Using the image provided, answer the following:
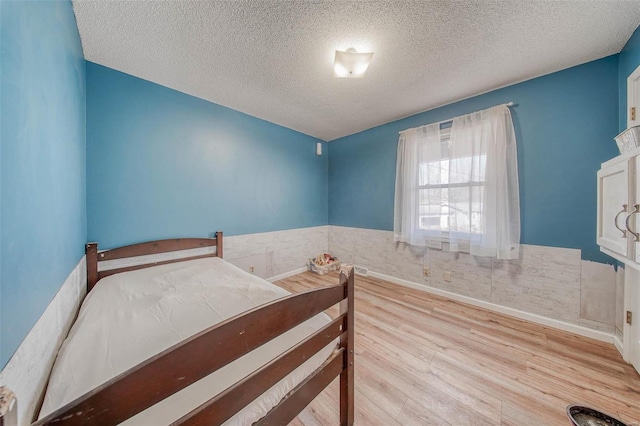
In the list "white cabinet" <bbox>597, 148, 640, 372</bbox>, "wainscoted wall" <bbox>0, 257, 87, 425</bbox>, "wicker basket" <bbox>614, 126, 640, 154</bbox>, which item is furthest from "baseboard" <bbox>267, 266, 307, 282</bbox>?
"wicker basket" <bbox>614, 126, 640, 154</bbox>

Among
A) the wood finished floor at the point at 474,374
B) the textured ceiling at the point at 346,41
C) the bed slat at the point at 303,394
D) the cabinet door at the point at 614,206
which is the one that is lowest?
the wood finished floor at the point at 474,374

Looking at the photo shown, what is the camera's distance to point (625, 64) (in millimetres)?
1693

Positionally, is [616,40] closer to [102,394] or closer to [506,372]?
[506,372]

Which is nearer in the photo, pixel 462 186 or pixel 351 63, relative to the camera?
pixel 351 63

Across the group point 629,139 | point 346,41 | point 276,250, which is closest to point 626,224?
point 629,139

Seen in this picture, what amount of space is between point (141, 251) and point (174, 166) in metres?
0.95

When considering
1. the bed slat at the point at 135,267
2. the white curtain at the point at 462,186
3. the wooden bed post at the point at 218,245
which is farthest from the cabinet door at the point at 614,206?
the bed slat at the point at 135,267

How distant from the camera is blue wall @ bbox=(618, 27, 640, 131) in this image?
1.56m

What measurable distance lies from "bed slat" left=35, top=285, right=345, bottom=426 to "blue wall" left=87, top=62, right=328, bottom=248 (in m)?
2.13

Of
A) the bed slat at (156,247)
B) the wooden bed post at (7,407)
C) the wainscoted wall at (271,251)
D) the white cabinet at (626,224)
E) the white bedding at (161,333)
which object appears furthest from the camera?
the wainscoted wall at (271,251)

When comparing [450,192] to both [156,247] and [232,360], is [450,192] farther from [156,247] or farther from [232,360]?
[156,247]

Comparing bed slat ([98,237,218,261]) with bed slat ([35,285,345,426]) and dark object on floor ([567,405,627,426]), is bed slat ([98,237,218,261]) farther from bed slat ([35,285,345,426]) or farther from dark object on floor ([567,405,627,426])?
dark object on floor ([567,405,627,426])

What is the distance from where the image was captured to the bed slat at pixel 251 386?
0.62 metres

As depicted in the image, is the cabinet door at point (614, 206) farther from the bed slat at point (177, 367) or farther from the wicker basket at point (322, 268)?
the wicker basket at point (322, 268)
